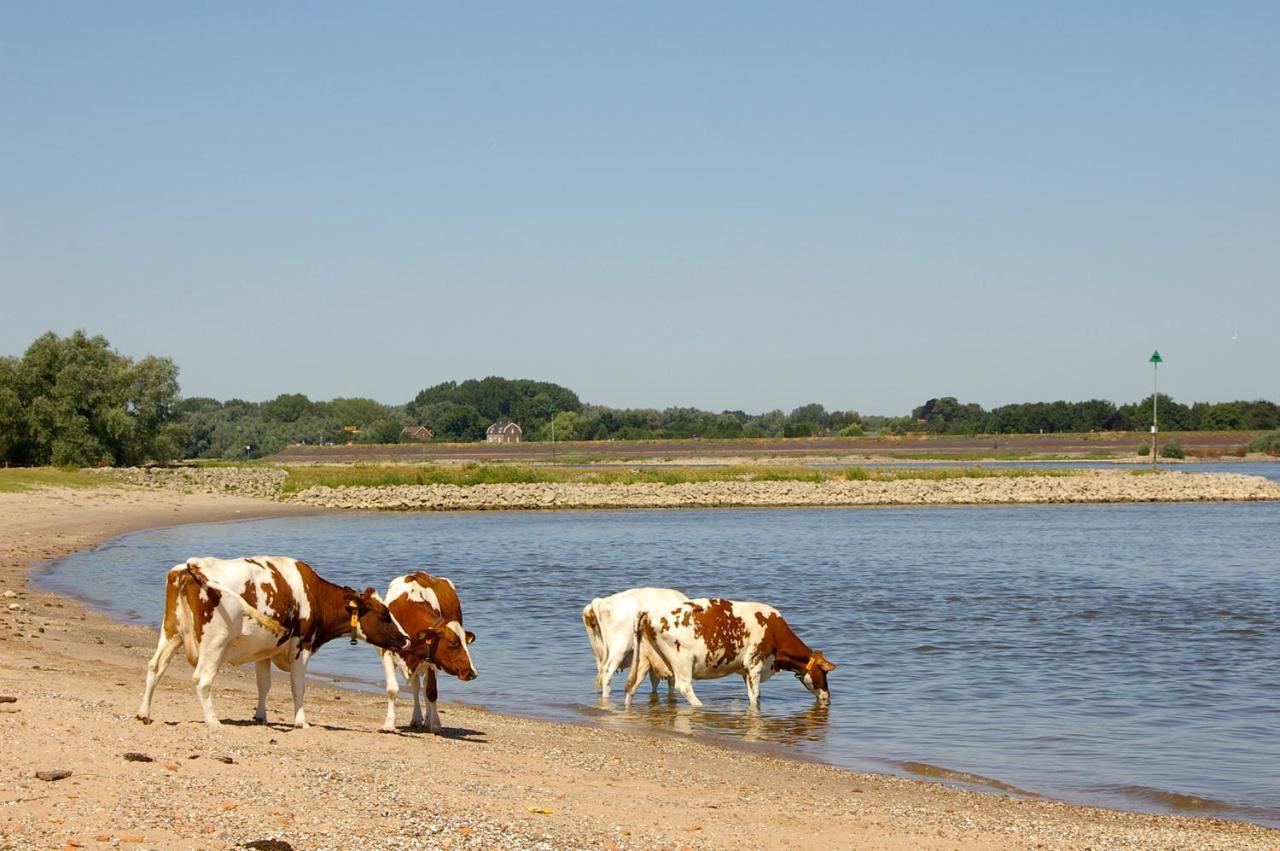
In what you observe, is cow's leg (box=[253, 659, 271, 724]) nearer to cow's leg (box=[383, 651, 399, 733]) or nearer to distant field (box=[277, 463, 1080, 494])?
cow's leg (box=[383, 651, 399, 733])

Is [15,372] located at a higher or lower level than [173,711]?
higher

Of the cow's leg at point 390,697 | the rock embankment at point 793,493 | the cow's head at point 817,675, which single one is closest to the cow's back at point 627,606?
the cow's head at point 817,675

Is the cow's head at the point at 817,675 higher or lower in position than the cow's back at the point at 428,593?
lower

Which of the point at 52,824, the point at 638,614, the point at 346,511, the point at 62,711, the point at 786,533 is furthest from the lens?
the point at 346,511

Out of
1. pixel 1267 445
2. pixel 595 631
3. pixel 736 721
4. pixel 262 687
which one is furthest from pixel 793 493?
pixel 1267 445

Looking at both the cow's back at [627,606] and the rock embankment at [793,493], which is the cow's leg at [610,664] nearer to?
the cow's back at [627,606]

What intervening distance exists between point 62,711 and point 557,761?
4.14 meters

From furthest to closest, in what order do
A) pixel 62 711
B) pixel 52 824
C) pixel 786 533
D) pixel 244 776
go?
pixel 786 533, pixel 62 711, pixel 244 776, pixel 52 824

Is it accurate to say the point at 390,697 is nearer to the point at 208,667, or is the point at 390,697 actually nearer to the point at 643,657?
the point at 208,667

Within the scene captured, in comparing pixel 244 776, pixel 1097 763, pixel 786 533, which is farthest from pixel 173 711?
pixel 786 533

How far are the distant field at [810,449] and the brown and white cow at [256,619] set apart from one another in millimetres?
98062

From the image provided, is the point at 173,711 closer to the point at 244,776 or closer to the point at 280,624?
the point at 280,624

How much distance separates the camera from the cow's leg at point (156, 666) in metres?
11.0

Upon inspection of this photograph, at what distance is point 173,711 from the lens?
481 inches
